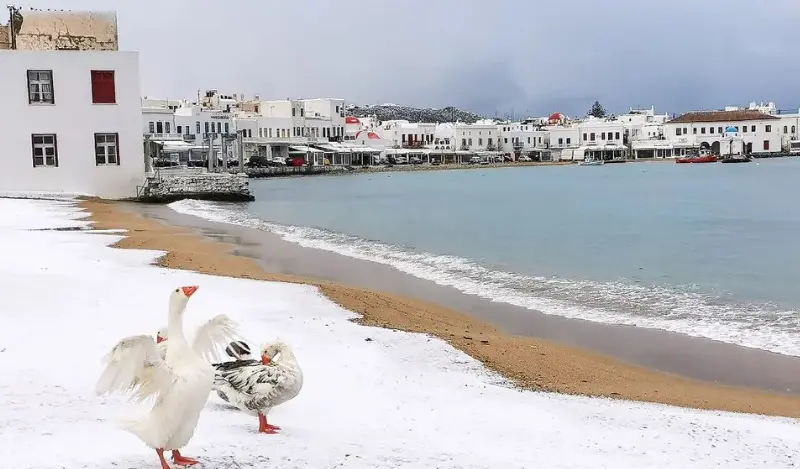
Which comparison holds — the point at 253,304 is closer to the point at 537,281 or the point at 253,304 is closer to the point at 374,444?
the point at 374,444

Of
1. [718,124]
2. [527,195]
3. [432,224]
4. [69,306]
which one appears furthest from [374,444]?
[718,124]

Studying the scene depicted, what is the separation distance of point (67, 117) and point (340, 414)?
1330 inches

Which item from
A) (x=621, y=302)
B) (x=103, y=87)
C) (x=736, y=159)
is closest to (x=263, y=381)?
(x=621, y=302)

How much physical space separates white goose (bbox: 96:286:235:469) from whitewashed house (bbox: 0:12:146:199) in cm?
3437

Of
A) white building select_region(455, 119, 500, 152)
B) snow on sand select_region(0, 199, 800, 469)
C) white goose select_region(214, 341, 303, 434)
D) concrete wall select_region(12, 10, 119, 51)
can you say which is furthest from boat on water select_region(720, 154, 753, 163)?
white goose select_region(214, 341, 303, 434)

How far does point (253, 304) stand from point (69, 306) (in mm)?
2500

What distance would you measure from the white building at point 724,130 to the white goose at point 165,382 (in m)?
162

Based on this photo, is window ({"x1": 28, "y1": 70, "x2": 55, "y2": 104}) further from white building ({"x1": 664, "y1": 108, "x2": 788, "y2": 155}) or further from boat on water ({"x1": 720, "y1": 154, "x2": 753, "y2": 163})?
white building ({"x1": 664, "y1": 108, "x2": 788, "y2": 155})

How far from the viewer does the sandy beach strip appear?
30.1 feet

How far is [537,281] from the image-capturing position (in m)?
19.2

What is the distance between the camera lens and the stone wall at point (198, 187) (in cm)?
4184

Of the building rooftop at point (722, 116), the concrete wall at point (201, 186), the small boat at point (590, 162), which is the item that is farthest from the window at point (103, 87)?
the building rooftop at point (722, 116)

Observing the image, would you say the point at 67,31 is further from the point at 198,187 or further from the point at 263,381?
the point at 263,381

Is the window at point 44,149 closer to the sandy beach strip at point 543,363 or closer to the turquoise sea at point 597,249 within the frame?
the turquoise sea at point 597,249
